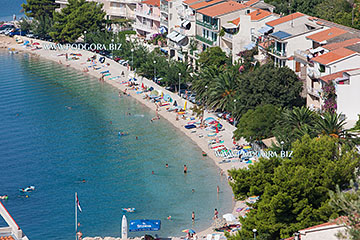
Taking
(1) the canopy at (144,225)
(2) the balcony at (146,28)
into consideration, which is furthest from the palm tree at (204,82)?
(2) the balcony at (146,28)

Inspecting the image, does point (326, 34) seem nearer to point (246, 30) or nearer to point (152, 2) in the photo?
point (246, 30)

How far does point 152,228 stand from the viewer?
58.6m

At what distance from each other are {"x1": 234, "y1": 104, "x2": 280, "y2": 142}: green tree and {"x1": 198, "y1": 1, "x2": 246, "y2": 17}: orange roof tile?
94.0 ft

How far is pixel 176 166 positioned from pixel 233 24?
27.6 m

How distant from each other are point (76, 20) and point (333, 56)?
61.9 meters

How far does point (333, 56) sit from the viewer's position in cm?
7312

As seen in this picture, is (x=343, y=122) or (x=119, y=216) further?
(x=343, y=122)

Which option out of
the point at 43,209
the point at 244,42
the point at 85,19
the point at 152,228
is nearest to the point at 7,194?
the point at 43,209

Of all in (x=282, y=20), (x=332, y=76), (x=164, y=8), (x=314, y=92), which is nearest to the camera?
(x=332, y=76)

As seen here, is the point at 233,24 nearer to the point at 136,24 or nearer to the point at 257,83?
the point at 257,83

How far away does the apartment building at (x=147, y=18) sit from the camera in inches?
4735

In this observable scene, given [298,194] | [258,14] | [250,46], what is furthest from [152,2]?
[298,194]

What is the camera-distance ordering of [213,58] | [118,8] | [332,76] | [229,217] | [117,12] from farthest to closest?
[117,12] < [118,8] < [213,58] < [332,76] < [229,217]

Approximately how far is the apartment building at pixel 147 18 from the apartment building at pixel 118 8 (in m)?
6.07
